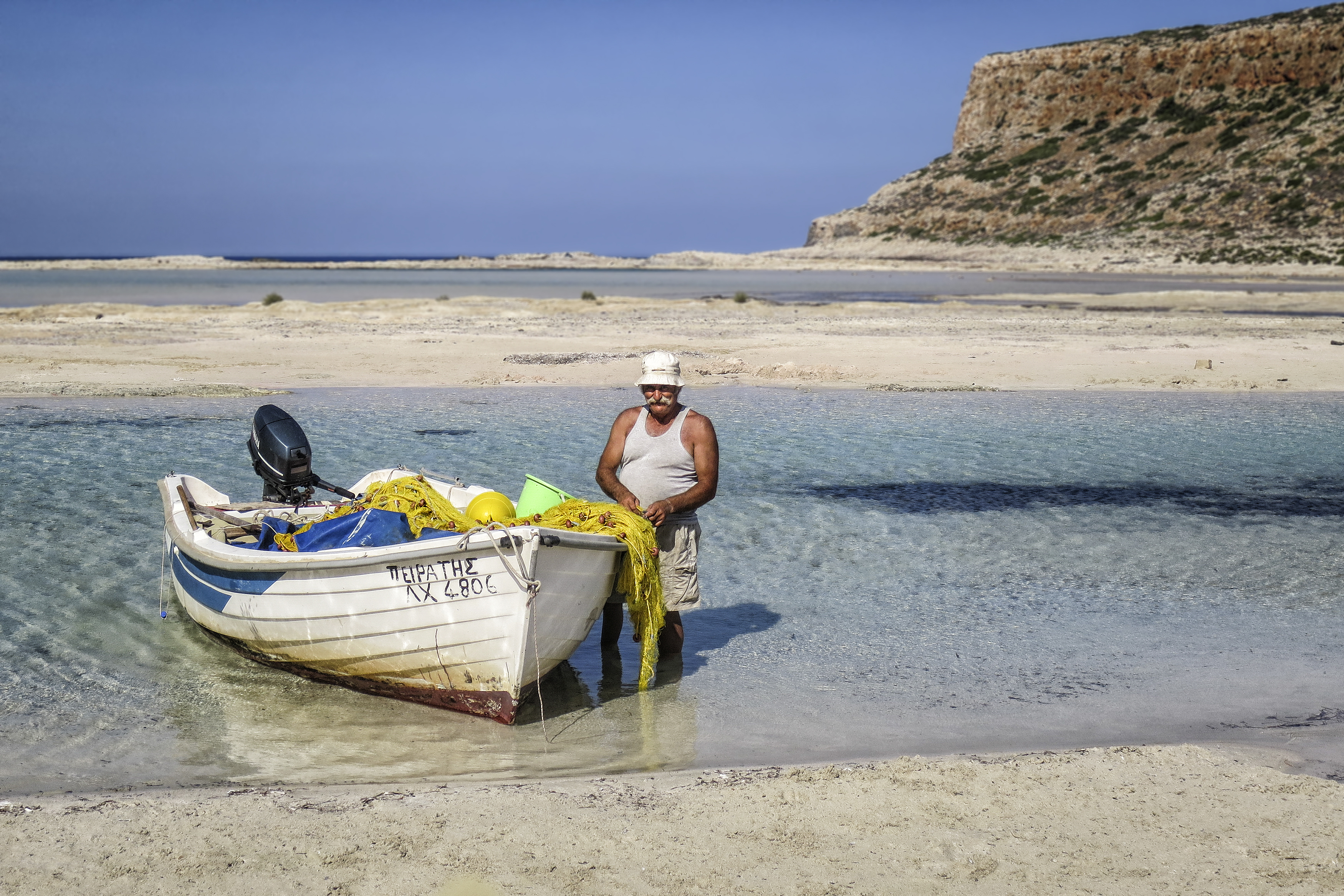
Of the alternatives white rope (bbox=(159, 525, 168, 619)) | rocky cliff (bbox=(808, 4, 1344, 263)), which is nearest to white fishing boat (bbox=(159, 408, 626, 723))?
white rope (bbox=(159, 525, 168, 619))

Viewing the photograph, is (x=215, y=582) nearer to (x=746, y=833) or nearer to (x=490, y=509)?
(x=490, y=509)

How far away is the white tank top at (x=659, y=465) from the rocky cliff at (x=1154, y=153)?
60825 mm

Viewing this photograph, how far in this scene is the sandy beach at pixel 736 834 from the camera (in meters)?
4.27

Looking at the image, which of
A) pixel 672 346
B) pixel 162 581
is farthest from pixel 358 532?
pixel 672 346

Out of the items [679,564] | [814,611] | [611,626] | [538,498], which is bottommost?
[814,611]

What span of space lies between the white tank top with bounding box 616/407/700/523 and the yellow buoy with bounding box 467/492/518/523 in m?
0.95

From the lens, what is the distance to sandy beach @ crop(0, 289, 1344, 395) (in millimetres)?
20156

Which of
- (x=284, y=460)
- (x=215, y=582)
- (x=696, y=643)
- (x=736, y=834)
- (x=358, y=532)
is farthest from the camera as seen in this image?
(x=284, y=460)

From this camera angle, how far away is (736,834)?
467 cm

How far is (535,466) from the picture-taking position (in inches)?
510

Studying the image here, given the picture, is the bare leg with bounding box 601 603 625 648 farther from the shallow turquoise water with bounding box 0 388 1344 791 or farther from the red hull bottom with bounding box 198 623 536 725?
the red hull bottom with bounding box 198 623 536 725

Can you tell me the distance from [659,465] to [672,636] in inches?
47.5

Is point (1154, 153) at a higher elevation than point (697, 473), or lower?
higher

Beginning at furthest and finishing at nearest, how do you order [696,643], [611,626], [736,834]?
[696,643] < [611,626] < [736,834]
